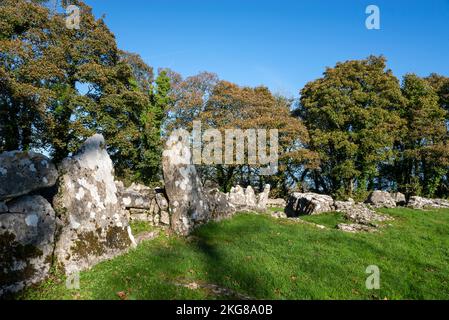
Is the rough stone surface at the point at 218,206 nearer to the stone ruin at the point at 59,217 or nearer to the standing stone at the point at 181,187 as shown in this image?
the standing stone at the point at 181,187

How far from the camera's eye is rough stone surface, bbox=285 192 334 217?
24688mm

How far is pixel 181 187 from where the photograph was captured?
48.3 feet

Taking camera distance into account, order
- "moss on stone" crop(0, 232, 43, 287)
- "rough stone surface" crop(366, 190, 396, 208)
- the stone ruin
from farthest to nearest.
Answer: "rough stone surface" crop(366, 190, 396, 208), the stone ruin, "moss on stone" crop(0, 232, 43, 287)

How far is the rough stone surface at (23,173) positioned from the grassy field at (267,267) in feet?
8.44

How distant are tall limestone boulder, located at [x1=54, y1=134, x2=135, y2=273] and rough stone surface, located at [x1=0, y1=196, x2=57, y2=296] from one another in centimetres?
73

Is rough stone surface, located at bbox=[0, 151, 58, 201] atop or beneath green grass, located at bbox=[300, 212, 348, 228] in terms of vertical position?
atop

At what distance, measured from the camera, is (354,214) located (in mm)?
21797

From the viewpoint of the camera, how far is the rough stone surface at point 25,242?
25.9 feet

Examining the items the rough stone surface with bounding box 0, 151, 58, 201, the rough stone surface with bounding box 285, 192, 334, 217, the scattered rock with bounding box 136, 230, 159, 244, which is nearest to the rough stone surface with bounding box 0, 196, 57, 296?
the rough stone surface with bounding box 0, 151, 58, 201

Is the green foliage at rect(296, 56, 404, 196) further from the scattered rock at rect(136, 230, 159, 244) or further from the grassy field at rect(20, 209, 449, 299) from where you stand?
the scattered rock at rect(136, 230, 159, 244)

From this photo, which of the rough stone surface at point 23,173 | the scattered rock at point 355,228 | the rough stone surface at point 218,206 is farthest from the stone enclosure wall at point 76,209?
the scattered rock at point 355,228

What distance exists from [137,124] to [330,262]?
33.8 meters

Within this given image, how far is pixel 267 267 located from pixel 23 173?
25.6 feet

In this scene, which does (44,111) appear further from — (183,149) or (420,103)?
(420,103)
